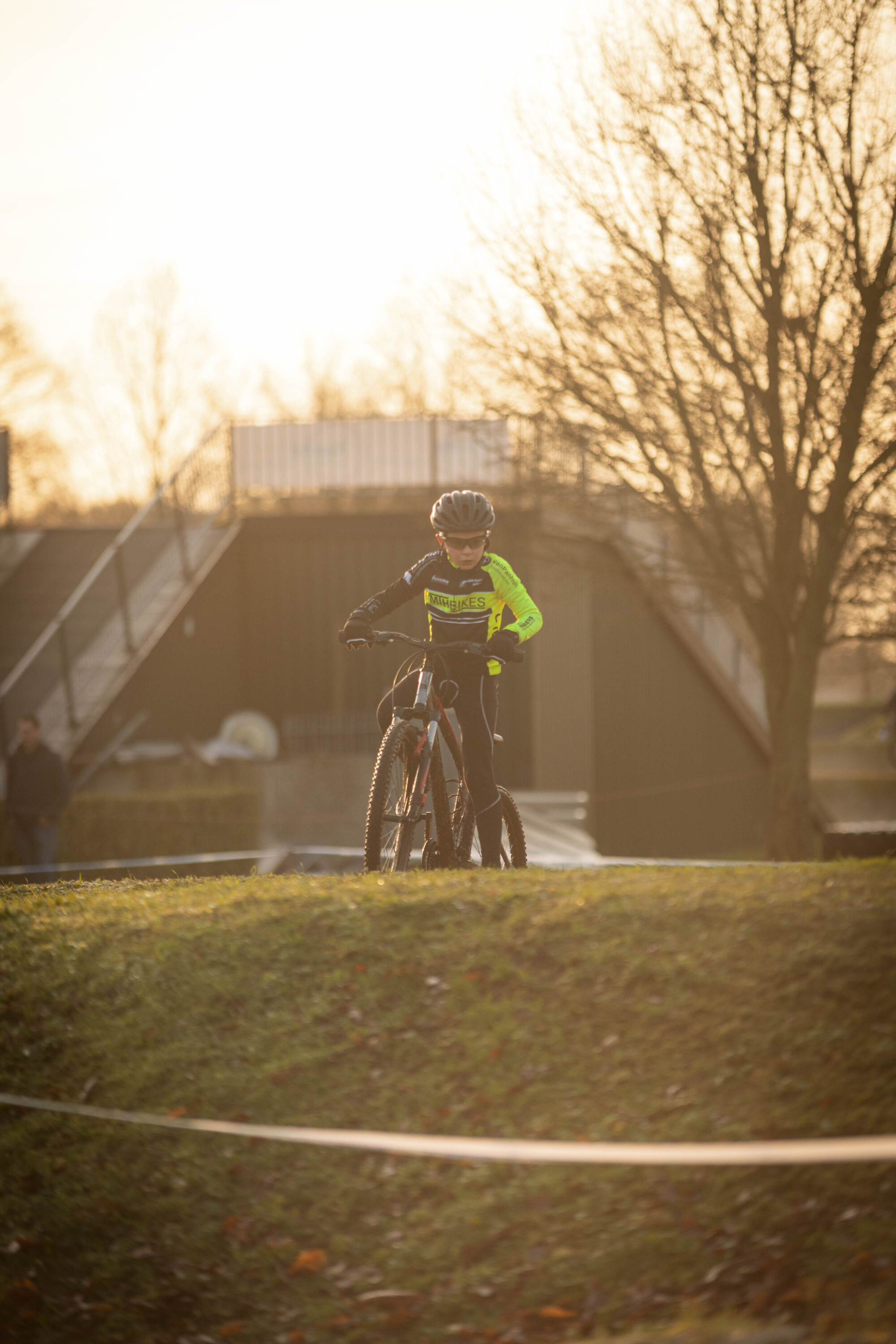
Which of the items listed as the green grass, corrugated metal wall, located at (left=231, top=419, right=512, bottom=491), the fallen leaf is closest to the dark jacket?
corrugated metal wall, located at (left=231, top=419, right=512, bottom=491)

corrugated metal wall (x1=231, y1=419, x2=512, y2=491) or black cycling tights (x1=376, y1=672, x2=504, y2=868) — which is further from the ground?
corrugated metal wall (x1=231, y1=419, x2=512, y2=491)

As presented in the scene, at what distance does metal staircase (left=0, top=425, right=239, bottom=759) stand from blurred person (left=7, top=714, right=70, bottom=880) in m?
2.21

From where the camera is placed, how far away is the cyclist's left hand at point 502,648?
684 cm

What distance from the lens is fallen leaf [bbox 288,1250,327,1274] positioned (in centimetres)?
441

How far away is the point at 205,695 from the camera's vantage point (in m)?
19.6

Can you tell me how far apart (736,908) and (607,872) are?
1.19m

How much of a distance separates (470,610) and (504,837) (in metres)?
1.46

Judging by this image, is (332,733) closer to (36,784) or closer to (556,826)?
(556,826)

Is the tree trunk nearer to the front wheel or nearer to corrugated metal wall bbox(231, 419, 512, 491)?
the front wheel

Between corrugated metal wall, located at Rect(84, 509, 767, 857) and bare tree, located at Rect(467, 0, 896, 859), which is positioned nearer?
bare tree, located at Rect(467, 0, 896, 859)

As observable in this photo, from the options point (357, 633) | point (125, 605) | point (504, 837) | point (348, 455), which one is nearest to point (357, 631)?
point (357, 633)

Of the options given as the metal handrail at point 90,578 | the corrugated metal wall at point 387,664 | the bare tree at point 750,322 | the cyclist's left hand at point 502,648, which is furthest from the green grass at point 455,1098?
the corrugated metal wall at point 387,664

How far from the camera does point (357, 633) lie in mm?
6977

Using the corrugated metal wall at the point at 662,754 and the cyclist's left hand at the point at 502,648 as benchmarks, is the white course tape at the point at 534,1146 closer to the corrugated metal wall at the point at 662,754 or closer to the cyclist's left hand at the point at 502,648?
the cyclist's left hand at the point at 502,648
